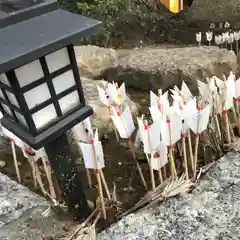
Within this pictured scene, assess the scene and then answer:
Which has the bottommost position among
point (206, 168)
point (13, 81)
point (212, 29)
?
point (212, 29)

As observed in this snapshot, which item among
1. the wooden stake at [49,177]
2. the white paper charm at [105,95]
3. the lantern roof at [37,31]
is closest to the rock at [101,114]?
the white paper charm at [105,95]

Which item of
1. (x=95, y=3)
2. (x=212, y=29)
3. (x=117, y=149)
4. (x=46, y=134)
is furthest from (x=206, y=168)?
(x=95, y=3)

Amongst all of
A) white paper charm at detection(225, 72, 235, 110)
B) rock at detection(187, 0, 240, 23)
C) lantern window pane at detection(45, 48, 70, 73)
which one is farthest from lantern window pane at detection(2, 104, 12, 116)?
rock at detection(187, 0, 240, 23)

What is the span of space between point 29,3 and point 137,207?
3.33ft

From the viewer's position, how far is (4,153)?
2590 millimetres

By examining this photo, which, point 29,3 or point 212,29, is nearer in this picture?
point 29,3

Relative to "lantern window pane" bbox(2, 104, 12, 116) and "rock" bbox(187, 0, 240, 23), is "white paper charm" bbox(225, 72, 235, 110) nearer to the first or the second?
"lantern window pane" bbox(2, 104, 12, 116)

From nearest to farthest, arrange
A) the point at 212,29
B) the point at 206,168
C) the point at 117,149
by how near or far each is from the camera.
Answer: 1. the point at 206,168
2. the point at 117,149
3. the point at 212,29

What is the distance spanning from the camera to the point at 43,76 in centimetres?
153

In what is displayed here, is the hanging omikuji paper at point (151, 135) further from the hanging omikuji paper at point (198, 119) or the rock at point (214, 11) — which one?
the rock at point (214, 11)

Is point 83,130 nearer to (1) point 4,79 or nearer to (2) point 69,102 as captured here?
(2) point 69,102

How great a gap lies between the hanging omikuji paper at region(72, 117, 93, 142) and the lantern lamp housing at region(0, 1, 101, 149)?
139mm

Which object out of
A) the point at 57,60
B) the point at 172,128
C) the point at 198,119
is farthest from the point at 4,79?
the point at 198,119

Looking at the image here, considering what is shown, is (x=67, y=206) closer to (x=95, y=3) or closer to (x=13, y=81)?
(x=13, y=81)
